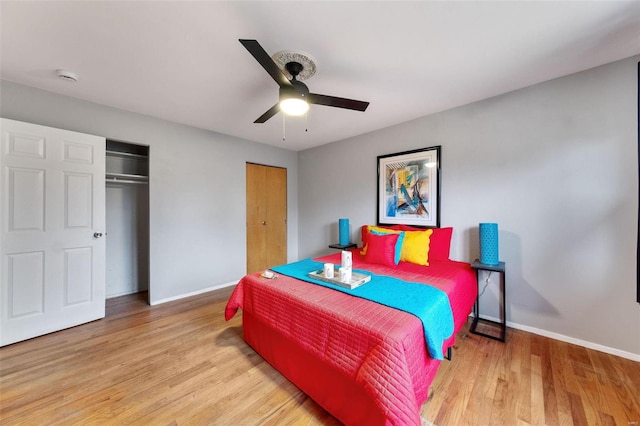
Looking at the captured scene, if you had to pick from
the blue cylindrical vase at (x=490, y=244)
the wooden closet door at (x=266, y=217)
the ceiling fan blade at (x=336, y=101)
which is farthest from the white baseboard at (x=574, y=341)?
the wooden closet door at (x=266, y=217)

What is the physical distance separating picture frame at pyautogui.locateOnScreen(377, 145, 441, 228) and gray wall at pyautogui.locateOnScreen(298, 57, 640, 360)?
0.40ft

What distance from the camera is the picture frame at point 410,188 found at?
303cm

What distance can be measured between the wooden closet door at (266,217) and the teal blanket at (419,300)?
2363mm

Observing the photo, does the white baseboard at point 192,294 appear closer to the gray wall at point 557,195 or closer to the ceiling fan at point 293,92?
the ceiling fan at point 293,92

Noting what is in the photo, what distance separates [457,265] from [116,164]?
4.56 meters

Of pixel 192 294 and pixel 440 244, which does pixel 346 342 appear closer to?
pixel 440 244

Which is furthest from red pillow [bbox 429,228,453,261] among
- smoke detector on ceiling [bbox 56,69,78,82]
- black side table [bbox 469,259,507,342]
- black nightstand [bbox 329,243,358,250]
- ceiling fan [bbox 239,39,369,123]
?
smoke detector on ceiling [bbox 56,69,78,82]

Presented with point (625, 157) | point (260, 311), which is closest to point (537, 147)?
point (625, 157)

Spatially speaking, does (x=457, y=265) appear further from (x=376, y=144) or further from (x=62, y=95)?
(x=62, y=95)

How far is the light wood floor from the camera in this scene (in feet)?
4.80

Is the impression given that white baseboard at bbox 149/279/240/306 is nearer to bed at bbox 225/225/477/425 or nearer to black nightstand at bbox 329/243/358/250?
bed at bbox 225/225/477/425

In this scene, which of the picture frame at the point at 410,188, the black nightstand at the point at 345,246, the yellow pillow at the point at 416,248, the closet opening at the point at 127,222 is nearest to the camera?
the yellow pillow at the point at 416,248

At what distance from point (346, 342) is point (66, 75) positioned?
316 cm

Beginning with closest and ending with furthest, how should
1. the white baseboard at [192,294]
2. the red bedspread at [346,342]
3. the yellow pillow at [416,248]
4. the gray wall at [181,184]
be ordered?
the red bedspread at [346,342] < the gray wall at [181,184] < the yellow pillow at [416,248] < the white baseboard at [192,294]
